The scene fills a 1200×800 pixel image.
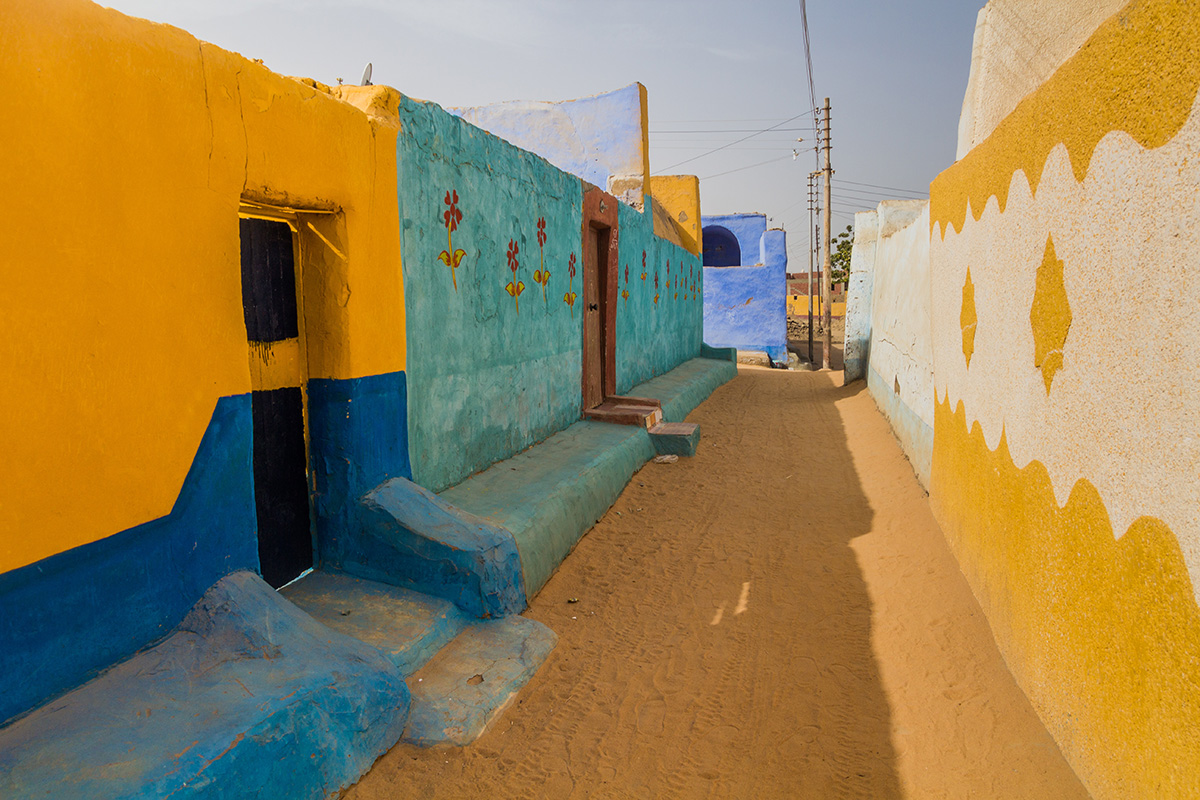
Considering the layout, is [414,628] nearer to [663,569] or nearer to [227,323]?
[227,323]

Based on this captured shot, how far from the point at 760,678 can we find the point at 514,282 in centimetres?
329

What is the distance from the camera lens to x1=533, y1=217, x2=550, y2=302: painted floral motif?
19.1 ft

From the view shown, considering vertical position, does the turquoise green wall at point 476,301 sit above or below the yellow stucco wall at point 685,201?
below

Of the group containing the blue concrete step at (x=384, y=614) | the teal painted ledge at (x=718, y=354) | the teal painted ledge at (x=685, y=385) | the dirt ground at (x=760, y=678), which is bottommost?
the dirt ground at (x=760, y=678)

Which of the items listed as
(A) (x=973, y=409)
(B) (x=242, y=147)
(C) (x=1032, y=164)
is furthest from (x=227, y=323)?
(A) (x=973, y=409)

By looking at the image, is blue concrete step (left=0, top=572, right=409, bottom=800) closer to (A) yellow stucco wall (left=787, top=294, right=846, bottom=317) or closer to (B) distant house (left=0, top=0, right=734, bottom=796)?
(B) distant house (left=0, top=0, right=734, bottom=796)

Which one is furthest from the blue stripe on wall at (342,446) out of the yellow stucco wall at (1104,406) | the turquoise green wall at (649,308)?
the turquoise green wall at (649,308)

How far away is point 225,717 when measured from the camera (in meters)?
2.11

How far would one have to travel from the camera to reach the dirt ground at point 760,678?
2641 mm

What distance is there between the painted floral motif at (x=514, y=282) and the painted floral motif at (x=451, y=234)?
2.46 ft

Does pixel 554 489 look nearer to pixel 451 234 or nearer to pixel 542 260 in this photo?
pixel 451 234

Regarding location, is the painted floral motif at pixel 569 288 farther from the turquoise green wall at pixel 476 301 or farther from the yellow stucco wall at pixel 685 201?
the yellow stucco wall at pixel 685 201

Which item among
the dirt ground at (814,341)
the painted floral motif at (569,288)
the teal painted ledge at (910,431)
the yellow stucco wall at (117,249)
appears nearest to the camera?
the yellow stucco wall at (117,249)

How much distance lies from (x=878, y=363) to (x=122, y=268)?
946cm
